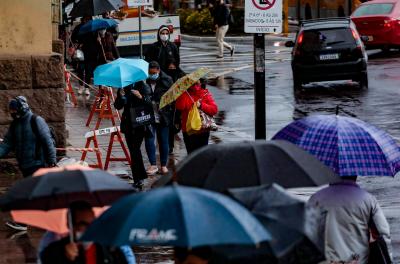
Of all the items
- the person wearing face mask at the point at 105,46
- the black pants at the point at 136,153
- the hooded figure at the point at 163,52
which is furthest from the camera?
the person wearing face mask at the point at 105,46

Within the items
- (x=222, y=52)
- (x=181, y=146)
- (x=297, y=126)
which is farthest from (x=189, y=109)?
(x=222, y=52)

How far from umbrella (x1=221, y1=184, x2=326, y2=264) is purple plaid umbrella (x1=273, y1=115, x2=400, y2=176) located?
1.66 m

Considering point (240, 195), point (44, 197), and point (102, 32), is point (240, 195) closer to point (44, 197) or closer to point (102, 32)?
point (44, 197)

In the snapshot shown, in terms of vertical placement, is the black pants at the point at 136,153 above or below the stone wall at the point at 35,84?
below

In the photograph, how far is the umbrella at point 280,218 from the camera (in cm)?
574

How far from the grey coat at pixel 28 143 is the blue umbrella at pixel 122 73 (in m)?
2.82

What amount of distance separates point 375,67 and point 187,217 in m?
25.2

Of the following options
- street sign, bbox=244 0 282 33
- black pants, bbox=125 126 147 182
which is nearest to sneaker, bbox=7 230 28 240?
black pants, bbox=125 126 147 182

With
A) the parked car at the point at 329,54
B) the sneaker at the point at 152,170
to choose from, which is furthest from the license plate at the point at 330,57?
the sneaker at the point at 152,170

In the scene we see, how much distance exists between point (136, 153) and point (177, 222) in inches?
375

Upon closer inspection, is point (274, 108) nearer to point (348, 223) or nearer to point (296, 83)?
point (296, 83)

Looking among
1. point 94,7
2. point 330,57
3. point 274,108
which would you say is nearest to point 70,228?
point 274,108

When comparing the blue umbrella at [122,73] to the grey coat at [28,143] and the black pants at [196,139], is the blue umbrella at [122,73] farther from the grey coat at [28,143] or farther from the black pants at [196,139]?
the grey coat at [28,143]

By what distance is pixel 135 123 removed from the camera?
48.9ft
